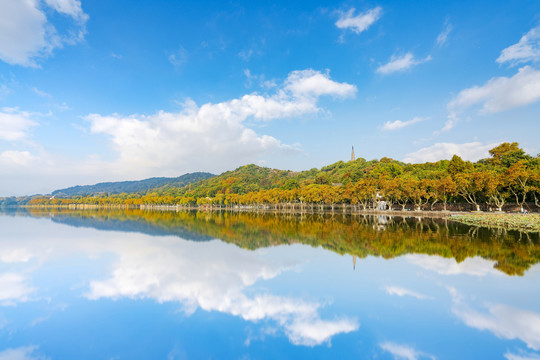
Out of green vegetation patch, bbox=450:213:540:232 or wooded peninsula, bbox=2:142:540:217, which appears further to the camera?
wooded peninsula, bbox=2:142:540:217

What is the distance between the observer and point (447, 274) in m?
10.3

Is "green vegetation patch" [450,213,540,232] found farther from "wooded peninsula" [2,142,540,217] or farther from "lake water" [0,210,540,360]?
"lake water" [0,210,540,360]

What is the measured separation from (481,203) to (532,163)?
851 centimetres

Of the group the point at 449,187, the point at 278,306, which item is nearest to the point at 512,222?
the point at 449,187

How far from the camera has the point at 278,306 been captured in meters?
8.00

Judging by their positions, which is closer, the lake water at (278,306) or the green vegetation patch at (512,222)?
the lake water at (278,306)

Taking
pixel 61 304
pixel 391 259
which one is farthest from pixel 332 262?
pixel 61 304

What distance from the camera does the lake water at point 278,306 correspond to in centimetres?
585

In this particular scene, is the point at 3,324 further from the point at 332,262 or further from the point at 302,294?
the point at 332,262

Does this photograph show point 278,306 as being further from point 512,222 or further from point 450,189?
point 450,189

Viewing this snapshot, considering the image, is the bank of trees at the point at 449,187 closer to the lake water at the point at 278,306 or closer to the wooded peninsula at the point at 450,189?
the wooded peninsula at the point at 450,189

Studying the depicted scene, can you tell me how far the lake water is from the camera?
5.85m

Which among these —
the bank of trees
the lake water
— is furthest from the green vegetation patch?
the lake water

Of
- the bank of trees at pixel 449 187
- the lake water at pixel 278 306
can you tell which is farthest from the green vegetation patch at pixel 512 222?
the lake water at pixel 278 306
